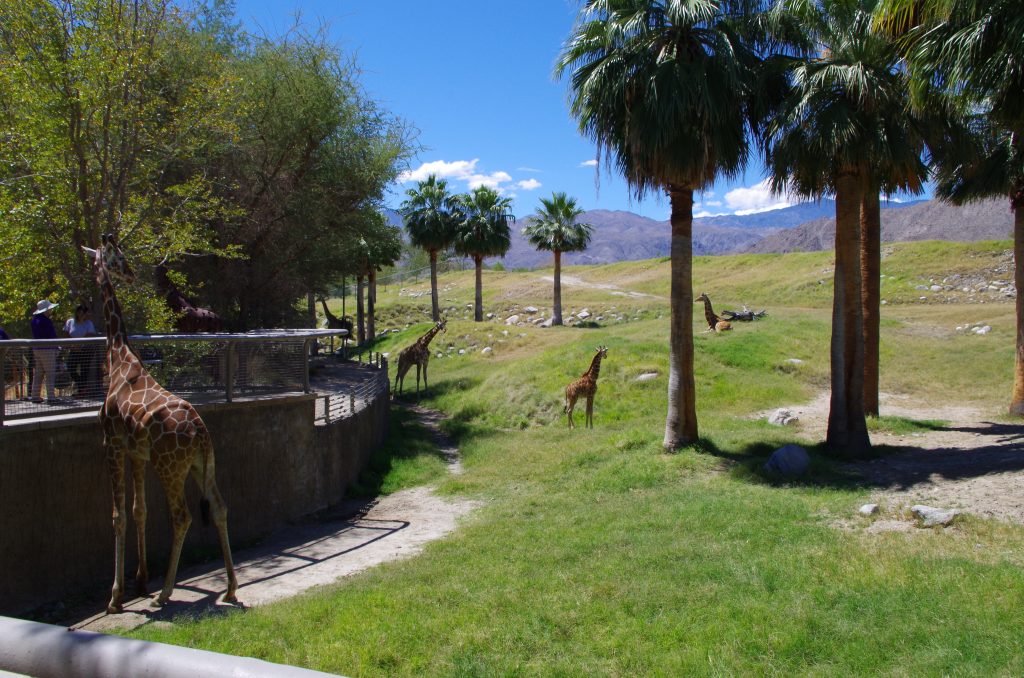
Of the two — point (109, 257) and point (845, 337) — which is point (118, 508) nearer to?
point (109, 257)

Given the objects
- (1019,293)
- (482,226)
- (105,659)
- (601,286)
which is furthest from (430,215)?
(105,659)

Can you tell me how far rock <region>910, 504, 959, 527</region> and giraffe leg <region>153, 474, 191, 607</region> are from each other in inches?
356

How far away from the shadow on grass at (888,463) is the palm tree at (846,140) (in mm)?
696

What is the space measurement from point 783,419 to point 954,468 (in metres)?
6.55

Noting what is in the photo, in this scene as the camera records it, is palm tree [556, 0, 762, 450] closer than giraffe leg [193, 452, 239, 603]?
No

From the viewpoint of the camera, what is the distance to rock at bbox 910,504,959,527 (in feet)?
29.4

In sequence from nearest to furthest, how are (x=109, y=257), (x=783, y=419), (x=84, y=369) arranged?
1. (x=109, y=257)
2. (x=84, y=369)
3. (x=783, y=419)

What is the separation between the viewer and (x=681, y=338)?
15062 millimetres

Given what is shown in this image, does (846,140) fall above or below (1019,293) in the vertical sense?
above

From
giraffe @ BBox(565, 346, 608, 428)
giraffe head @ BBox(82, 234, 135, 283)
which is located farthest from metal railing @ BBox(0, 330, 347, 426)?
giraffe @ BBox(565, 346, 608, 428)

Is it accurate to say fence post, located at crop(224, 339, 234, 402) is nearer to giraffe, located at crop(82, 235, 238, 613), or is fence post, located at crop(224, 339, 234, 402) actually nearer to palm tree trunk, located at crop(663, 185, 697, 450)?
giraffe, located at crop(82, 235, 238, 613)

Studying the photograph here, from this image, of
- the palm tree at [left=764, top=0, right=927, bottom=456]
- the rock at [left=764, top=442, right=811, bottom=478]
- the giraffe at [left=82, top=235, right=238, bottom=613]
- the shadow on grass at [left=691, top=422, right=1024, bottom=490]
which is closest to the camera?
the giraffe at [left=82, top=235, right=238, bottom=613]

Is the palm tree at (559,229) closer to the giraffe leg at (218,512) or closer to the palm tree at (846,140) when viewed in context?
the palm tree at (846,140)

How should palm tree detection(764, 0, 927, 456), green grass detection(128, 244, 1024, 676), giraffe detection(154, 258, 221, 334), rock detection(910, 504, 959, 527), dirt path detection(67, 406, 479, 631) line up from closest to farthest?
1. green grass detection(128, 244, 1024, 676)
2. dirt path detection(67, 406, 479, 631)
3. rock detection(910, 504, 959, 527)
4. palm tree detection(764, 0, 927, 456)
5. giraffe detection(154, 258, 221, 334)
